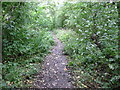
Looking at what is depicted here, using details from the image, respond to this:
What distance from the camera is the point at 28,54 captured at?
5.02 m

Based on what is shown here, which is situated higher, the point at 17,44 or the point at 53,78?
the point at 17,44

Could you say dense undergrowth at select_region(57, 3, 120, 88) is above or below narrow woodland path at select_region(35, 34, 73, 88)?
above

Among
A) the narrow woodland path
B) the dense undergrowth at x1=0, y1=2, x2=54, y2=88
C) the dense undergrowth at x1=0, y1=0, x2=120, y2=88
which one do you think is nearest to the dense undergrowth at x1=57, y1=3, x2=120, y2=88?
the dense undergrowth at x1=0, y1=0, x2=120, y2=88

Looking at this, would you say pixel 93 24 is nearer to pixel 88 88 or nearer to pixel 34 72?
pixel 88 88

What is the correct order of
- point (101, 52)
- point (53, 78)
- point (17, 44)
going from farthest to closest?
point (17, 44) < point (53, 78) < point (101, 52)

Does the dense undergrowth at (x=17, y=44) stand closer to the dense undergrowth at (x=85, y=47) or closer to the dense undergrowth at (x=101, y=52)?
the dense undergrowth at (x=85, y=47)

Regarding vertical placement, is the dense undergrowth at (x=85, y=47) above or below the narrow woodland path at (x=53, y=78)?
above

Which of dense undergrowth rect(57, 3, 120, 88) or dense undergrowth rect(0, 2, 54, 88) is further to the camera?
dense undergrowth rect(0, 2, 54, 88)

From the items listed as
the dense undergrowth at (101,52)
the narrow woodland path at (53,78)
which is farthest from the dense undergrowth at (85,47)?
the narrow woodland path at (53,78)

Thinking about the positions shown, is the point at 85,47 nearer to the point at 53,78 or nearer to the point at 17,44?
the point at 53,78

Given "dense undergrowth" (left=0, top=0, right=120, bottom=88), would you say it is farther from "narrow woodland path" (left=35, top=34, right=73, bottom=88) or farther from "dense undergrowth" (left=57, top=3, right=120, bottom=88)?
"narrow woodland path" (left=35, top=34, right=73, bottom=88)

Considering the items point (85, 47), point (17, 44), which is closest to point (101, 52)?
point (85, 47)

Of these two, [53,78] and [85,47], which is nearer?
[53,78]

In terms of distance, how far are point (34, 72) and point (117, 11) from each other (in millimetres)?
3276
